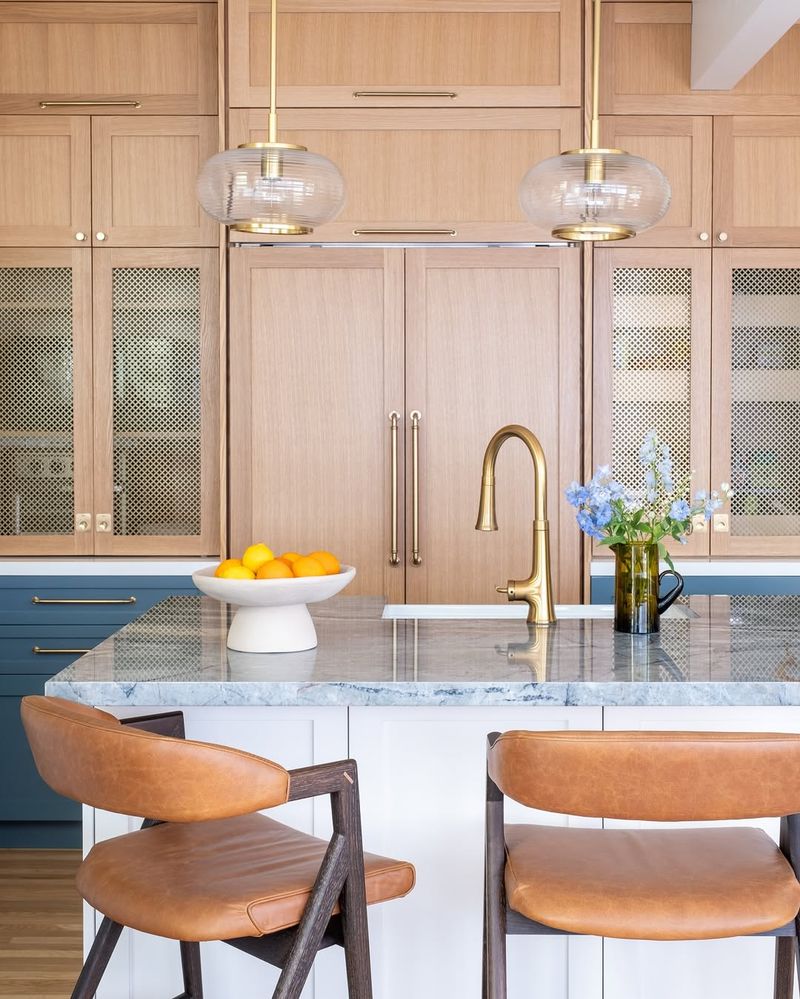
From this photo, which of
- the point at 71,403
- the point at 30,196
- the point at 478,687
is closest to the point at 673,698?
the point at 478,687

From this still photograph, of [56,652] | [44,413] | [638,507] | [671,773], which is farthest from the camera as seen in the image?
[44,413]

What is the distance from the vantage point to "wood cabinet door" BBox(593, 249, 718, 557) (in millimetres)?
3701

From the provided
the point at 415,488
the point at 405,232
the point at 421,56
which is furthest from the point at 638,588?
the point at 421,56

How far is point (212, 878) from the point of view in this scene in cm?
154

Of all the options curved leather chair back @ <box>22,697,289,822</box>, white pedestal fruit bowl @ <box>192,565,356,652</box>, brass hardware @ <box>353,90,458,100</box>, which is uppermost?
brass hardware @ <box>353,90,458,100</box>

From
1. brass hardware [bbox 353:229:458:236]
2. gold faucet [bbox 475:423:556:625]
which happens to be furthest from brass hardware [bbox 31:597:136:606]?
gold faucet [bbox 475:423:556:625]

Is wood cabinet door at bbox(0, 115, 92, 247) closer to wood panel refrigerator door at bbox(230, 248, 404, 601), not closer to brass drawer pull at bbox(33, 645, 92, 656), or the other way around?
wood panel refrigerator door at bbox(230, 248, 404, 601)

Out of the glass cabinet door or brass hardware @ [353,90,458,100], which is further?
the glass cabinet door

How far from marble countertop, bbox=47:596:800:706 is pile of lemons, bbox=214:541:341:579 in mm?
156

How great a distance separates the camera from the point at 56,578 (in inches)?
144

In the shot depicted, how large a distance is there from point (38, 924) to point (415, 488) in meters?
1.70

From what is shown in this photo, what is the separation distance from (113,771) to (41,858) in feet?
7.90

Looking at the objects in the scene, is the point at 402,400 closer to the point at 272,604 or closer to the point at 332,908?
the point at 272,604

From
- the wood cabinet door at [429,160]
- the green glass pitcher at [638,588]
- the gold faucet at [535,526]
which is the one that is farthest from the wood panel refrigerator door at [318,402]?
the green glass pitcher at [638,588]
